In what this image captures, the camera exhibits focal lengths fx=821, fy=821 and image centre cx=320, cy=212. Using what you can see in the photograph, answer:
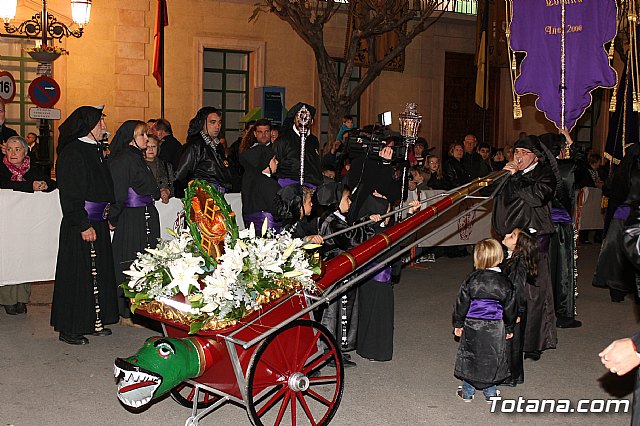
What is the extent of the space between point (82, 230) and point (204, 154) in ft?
6.32

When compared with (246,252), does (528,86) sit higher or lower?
higher

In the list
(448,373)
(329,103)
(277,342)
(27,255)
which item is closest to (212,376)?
(277,342)

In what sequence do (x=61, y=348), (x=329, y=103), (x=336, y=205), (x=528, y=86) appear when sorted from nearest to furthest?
1. (x=336, y=205)
2. (x=61, y=348)
3. (x=528, y=86)
4. (x=329, y=103)

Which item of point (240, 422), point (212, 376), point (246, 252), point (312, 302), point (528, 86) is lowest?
point (240, 422)

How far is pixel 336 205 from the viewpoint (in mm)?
6922

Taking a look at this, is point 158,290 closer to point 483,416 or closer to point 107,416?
point 107,416

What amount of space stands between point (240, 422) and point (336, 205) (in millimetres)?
2020

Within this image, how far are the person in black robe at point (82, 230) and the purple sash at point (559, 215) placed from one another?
14.6 ft

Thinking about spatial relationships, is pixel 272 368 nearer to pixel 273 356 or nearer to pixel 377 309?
pixel 273 356

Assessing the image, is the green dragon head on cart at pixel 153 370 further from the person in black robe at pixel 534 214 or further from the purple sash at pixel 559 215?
the purple sash at pixel 559 215

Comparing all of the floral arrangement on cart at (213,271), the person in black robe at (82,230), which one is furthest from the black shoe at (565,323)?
the person in black robe at (82,230)

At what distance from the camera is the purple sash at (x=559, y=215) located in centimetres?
846

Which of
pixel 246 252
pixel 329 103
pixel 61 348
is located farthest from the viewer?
pixel 329 103

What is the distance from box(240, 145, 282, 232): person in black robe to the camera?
7762 millimetres
